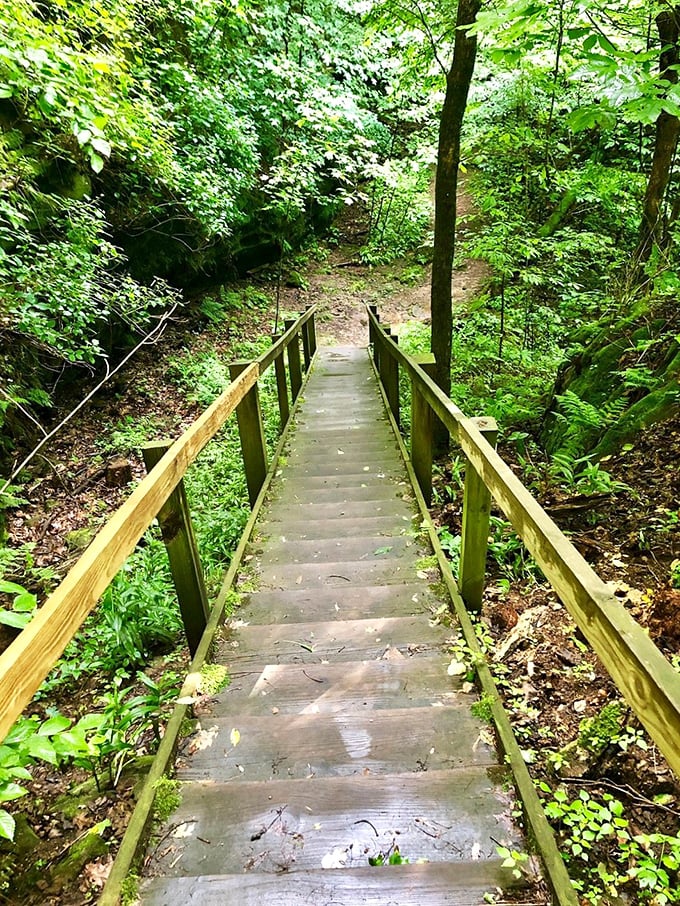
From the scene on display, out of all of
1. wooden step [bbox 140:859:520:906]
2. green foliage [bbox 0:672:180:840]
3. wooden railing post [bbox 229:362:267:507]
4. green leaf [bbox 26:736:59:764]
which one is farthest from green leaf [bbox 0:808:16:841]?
wooden railing post [bbox 229:362:267:507]

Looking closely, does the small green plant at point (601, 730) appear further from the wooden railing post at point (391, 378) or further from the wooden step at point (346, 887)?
the wooden railing post at point (391, 378)

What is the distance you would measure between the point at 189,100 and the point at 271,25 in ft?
12.8

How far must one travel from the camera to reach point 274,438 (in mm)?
7543

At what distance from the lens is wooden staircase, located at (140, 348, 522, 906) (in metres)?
1.51

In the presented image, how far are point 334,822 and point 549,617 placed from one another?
2117 millimetres

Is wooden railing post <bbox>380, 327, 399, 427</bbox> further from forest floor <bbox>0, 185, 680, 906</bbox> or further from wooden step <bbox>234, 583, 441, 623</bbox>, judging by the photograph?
wooden step <bbox>234, 583, 441, 623</bbox>

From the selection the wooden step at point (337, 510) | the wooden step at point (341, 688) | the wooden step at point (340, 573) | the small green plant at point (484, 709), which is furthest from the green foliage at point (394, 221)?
the small green plant at point (484, 709)

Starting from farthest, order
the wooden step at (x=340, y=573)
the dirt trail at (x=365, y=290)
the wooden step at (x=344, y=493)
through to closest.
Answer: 1. the dirt trail at (x=365, y=290)
2. the wooden step at (x=344, y=493)
3. the wooden step at (x=340, y=573)

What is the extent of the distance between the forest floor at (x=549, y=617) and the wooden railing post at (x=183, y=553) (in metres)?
0.77

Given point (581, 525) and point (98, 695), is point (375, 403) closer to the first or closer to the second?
point (581, 525)

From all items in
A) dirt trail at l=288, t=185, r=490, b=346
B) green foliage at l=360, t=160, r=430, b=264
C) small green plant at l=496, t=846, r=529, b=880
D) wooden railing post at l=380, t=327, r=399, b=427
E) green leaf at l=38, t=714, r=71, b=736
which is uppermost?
green foliage at l=360, t=160, r=430, b=264

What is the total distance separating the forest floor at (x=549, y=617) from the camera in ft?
7.21

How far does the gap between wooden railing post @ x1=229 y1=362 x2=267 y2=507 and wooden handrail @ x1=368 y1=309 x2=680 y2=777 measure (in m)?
2.45

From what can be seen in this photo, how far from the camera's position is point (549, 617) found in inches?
129
